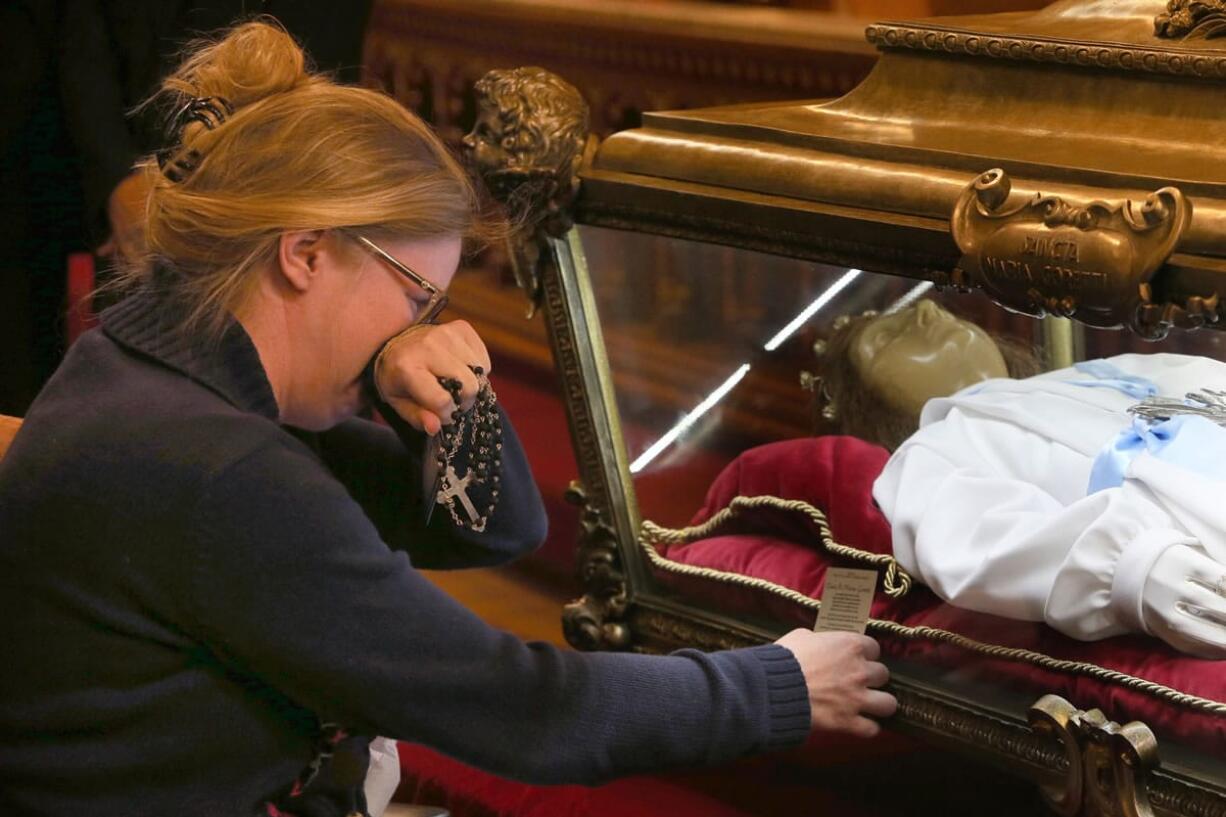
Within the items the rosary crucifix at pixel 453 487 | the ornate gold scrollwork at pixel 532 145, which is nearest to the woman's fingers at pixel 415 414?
the rosary crucifix at pixel 453 487

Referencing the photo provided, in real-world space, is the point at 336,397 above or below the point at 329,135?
below

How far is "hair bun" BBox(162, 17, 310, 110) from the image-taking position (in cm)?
151

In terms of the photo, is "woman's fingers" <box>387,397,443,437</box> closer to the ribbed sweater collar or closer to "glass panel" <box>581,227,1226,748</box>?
the ribbed sweater collar

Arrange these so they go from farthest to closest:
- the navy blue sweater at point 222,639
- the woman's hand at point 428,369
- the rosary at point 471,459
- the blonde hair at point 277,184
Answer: the rosary at point 471,459, the woman's hand at point 428,369, the blonde hair at point 277,184, the navy blue sweater at point 222,639

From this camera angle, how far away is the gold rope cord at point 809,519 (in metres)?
1.74

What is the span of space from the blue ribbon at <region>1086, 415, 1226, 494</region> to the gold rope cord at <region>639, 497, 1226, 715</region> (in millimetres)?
161

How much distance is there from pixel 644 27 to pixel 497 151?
3.30 ft

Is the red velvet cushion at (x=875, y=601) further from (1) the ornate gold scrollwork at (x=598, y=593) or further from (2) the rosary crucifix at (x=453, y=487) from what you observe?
(2) the rosary crucifix at (x=453, y=487)

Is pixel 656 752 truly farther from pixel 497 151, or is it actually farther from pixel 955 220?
pixel 497 151

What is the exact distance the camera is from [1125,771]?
60.0 inches

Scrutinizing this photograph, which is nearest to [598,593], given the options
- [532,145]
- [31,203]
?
[532,145]

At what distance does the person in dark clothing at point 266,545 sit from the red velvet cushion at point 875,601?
211 mm

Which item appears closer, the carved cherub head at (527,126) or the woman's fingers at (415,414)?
the woman's fingers at (415,414)

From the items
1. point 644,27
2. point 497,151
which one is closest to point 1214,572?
point 497,151
